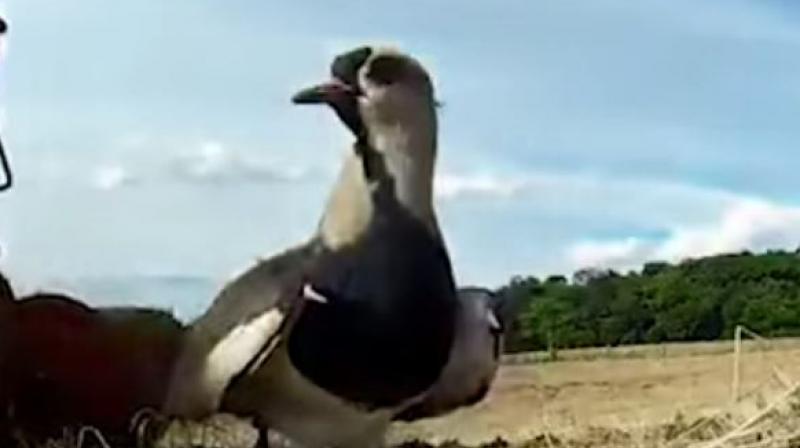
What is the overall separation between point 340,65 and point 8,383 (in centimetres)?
83

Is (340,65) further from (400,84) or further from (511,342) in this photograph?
(511,342)

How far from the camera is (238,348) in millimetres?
2898

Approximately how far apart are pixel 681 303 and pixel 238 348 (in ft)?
8.14

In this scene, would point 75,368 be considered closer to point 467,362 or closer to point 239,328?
point 239,328

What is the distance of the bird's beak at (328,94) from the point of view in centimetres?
291

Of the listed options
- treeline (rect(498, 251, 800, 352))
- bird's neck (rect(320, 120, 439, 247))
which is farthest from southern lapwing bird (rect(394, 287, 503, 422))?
treeline (rect(498, 251, 800, 352))

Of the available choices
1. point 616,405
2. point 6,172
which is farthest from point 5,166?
point 616,405

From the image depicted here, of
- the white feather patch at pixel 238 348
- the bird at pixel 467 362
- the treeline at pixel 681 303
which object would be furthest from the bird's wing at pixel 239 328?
the treeline at pixel 681 303

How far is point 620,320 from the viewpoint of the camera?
498 cm

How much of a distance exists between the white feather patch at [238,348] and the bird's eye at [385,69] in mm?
355

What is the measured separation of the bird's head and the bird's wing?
0.20m

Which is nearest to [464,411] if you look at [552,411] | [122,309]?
[122,309]

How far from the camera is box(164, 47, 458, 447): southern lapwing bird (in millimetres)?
2812

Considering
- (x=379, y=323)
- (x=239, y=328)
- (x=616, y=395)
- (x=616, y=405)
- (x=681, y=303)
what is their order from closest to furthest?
1. (x=379, y=323)
2. (x=239, y=328)
3. (x=616, y=405)
4. (x=616, y=395)
5. (x=681, y=303)
